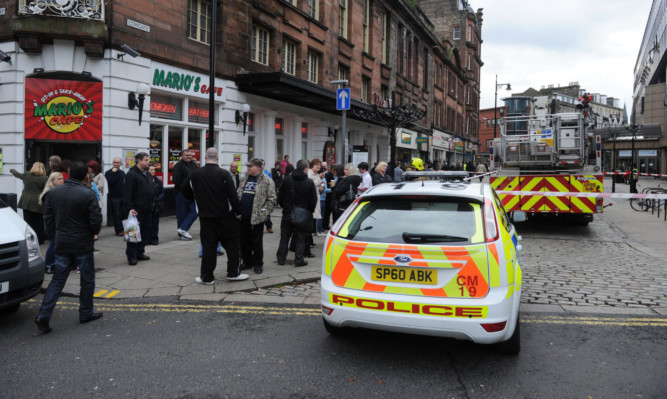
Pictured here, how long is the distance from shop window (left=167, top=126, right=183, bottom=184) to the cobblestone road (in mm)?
8690

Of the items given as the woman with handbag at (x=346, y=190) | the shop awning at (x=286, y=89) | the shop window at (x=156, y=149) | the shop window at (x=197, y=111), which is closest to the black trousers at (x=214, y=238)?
the woman with handbag at (x=346, y=190)

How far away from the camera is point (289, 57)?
19656 mm

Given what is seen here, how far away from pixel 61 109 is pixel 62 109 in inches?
1.0

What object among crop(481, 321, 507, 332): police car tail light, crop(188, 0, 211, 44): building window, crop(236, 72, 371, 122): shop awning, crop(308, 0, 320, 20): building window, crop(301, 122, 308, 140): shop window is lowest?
crop(481, 321, 507, 332): police car tail light

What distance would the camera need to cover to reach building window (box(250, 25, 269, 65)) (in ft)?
57.2

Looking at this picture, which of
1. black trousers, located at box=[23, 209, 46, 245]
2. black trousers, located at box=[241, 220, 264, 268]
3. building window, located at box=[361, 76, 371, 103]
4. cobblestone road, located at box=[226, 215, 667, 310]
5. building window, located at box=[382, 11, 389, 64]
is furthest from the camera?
building window, located at box=[382, 11, 389, 64]

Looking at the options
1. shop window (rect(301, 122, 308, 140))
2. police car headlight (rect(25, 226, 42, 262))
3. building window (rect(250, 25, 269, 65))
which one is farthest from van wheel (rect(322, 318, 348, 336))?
shop window (rect(301, 122, 308, 140))

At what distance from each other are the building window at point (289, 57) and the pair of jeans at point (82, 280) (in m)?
15.1

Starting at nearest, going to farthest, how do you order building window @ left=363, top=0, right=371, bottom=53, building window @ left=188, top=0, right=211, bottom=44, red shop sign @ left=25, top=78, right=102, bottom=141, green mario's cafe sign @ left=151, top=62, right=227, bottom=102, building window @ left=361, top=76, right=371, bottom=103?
red shop sign @ left=25, top=78, right=102, bottom=141, green mario's cafe sign @ left=151, top=62, right=227, bottom=102, building window @ left=188, top=0, right=211, bottom=44, building window @ left=363, top=0, right=371, bottom=53, building window @ left=361, top=76, right=371, bottom=103

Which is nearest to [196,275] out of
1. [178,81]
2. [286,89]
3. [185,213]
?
[185,213]

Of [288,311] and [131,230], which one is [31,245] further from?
[288,311]

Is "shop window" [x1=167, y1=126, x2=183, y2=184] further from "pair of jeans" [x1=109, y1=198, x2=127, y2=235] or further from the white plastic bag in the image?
the white plastic bag

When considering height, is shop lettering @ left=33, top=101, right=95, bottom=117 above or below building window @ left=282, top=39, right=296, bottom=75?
below

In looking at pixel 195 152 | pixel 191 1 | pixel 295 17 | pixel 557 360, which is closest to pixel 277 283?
pixel 557 360
